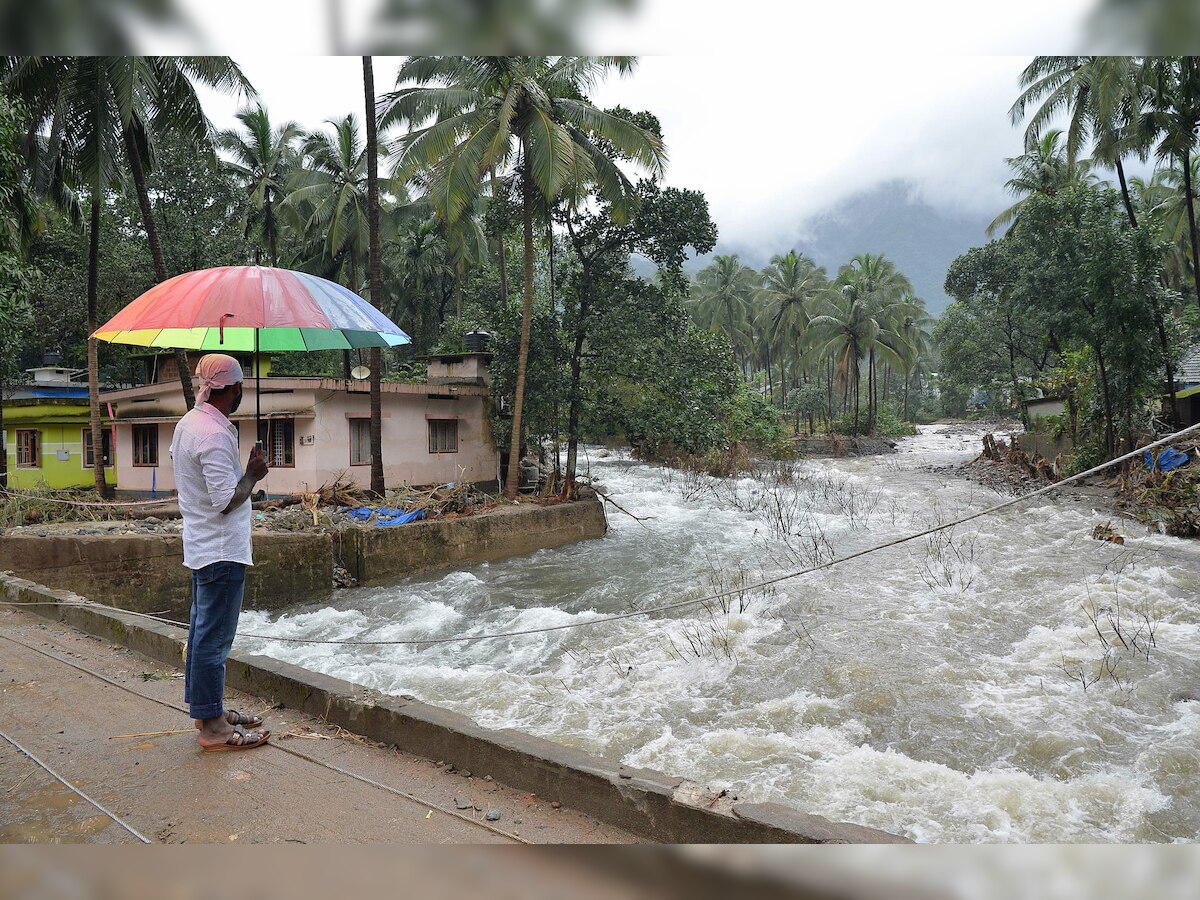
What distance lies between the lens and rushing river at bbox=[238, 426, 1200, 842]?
477cm

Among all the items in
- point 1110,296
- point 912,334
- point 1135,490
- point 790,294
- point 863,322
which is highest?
point 790,294

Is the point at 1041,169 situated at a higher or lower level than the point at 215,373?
higher

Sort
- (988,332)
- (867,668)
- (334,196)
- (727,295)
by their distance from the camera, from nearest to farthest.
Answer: (867,668) → (334,196) → (988,332) → (727,295)

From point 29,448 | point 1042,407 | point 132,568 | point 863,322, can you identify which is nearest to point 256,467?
point 132,568

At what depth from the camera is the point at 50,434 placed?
22.0m

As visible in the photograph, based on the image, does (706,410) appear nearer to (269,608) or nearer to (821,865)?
(269,608)

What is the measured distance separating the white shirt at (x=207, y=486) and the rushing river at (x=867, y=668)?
9.59 ft

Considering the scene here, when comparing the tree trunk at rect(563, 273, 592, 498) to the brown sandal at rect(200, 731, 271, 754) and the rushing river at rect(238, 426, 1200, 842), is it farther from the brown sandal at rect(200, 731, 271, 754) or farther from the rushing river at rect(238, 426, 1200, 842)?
the brown sandal at rect(200, 731, 271, 754)

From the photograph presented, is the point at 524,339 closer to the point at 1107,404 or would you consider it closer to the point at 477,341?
the point at 477,341

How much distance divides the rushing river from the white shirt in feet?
9.59

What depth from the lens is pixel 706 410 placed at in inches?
677

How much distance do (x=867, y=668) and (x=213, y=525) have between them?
5643mm

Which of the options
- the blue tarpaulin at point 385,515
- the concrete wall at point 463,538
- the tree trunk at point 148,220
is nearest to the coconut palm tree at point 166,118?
the tree trunk at point 148,220

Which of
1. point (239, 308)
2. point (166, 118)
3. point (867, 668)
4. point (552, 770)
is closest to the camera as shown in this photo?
point (552, 770)
